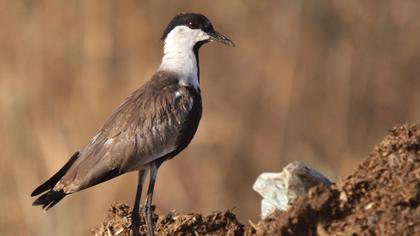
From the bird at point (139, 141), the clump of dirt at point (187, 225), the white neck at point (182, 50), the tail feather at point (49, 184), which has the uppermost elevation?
the white neck at point (182, 50)

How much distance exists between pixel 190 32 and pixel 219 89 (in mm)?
2928

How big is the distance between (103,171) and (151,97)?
643 millimetres

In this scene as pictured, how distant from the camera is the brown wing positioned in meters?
7.66

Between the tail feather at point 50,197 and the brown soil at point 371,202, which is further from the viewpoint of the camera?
the tail feather at point 50,197

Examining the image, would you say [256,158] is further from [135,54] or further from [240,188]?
[135,54]

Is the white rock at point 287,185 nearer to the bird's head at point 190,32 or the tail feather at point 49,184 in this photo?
the tail feather at point 49,184

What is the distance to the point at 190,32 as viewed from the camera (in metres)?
8.63

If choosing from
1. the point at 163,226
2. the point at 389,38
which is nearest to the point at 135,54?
the point at 389,38

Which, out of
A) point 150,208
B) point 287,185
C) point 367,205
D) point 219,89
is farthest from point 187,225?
point 219,89

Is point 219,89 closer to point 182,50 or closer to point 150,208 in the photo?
point 182,50

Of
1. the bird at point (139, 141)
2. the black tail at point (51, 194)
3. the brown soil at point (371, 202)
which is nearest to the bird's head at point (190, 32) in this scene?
the bird at point (139, 141)

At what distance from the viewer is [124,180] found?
1079cm

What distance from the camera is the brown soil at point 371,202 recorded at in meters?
6.12

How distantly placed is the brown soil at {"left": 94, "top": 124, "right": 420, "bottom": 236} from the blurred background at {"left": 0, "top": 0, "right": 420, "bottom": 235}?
4125 millimetres
